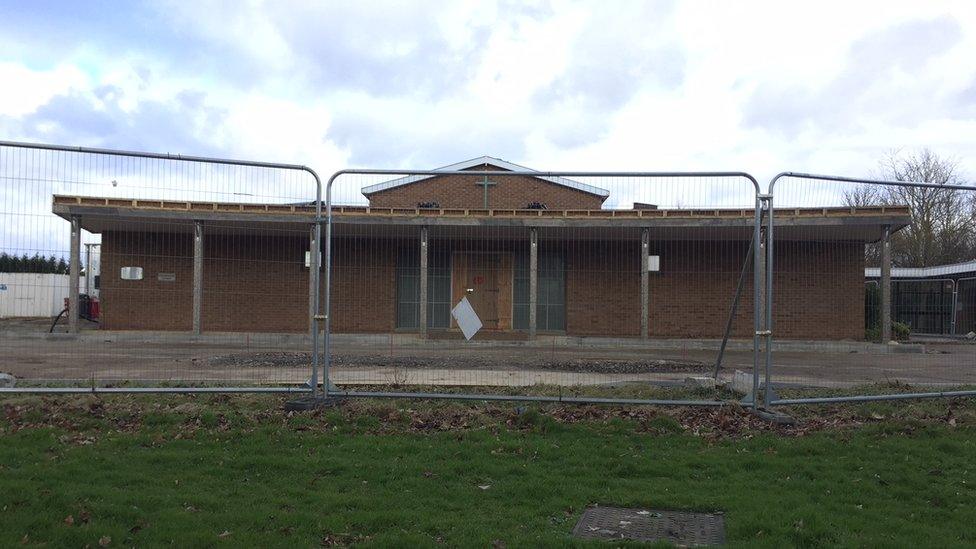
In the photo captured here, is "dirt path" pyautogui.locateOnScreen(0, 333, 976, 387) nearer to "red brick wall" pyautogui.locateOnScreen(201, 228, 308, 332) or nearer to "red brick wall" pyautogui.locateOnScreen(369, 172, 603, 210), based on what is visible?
"red brick wall" pyautogui.locateOnScreen(201, 228, 308, 332)

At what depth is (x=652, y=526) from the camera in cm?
465

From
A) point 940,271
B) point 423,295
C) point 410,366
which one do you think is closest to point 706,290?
point 423,295

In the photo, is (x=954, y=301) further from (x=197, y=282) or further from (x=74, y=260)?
(x=74, y=260)

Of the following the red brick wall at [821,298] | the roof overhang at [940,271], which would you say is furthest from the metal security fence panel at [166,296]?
the roof overhang at [940,271]

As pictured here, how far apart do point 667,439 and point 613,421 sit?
0.58 metres

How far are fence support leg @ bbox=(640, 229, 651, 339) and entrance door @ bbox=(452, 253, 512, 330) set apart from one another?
3078 mm

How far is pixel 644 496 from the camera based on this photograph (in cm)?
516

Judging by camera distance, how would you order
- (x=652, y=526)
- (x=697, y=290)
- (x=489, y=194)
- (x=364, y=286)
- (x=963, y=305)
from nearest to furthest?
(x=652, y=526) < (x=364, y=286) < (x=697, y=290) < (x=963, y=305) < (x=489, y=194)

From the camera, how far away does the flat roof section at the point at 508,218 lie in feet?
39.8

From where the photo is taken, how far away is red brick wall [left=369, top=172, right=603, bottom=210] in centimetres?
2686

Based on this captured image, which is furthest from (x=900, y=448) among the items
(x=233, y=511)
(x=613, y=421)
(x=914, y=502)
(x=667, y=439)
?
(x=233, y=511)

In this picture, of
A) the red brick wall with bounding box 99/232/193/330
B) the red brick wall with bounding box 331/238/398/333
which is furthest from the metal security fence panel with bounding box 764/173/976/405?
the red brick wall with bounding box 99/232/193/330

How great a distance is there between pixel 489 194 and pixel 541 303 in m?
13.6

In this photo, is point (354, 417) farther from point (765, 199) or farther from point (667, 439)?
point (765, 199)
